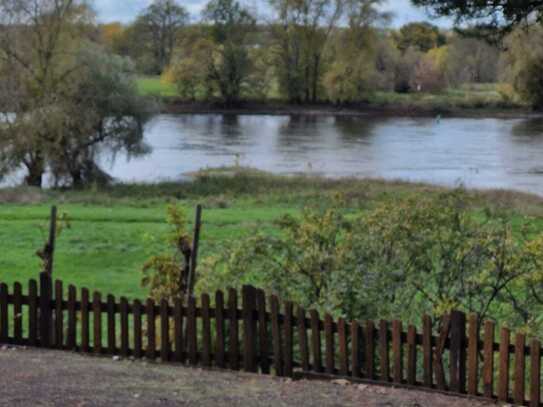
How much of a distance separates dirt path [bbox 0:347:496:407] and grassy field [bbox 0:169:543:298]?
2.14 m

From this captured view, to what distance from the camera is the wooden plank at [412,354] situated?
8.03m

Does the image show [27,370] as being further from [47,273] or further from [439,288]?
[439,288]

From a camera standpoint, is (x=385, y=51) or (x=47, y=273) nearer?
(x=47, y=273)

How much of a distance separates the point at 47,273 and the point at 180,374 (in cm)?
196

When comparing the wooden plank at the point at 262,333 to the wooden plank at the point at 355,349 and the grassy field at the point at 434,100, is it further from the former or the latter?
the grassy field at the point at 434,100

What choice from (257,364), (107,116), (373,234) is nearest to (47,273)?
(257,364)

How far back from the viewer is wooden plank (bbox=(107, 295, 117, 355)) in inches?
→ 364

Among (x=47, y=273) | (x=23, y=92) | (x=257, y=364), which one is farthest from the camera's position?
(x=23, y=92)

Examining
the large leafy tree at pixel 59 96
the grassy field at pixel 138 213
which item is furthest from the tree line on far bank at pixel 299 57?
the grassy field at pixel 138 213

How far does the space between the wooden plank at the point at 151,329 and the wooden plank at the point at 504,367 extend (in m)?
3.41

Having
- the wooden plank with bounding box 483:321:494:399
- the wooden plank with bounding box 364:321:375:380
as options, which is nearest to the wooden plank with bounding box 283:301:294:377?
the wooden plank with bounding box 364:321:375:380

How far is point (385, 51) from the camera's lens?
117m

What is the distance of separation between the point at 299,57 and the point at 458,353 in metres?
109

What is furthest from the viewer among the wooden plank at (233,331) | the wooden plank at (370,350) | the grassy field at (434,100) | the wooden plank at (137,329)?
the grassy field at (434,100)
